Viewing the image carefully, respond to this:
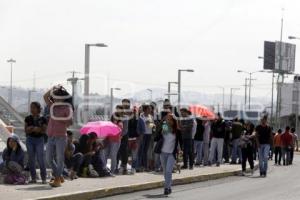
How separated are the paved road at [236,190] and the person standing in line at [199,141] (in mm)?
2367

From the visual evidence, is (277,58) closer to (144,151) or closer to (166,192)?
(144,151)

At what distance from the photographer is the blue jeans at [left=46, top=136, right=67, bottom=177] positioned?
13367 millimetres

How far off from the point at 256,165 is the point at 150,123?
24.3 feet

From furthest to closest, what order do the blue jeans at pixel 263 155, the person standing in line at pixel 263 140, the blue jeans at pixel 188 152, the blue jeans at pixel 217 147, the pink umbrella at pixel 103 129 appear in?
the blue jeans at pixel 217 147
the person standing in line at pixel 263 140
the blue jeans at pixel 263 155
the blue jeans at pixel 188 152
the pink umbrella at pixel 103 129

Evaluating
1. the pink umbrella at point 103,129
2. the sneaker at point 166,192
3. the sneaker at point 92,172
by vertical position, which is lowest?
the sneaker at point 166,192

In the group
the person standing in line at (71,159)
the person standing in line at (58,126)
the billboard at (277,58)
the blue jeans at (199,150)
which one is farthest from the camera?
the billboard at (277,58)

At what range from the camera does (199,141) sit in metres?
21.4

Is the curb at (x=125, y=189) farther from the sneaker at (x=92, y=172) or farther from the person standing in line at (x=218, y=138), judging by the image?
the person standing in line at (x=218, y=138)

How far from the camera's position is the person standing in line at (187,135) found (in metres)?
19.5

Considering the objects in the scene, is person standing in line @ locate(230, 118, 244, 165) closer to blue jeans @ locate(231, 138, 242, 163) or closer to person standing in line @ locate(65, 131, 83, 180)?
blue jeans @ locate(231, 138, 242, 163)

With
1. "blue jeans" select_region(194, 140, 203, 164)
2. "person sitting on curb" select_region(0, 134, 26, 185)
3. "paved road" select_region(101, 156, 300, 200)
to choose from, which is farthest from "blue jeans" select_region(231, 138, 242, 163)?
"person sitting on curb" select_region(0, 134, 26, 185)

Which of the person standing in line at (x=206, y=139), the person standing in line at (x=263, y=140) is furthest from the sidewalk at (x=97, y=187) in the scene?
the person standing in line at (x=206, y=139)

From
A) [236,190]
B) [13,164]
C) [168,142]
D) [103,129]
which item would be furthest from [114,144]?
[13,164]

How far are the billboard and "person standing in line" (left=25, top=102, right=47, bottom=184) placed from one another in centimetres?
8172
